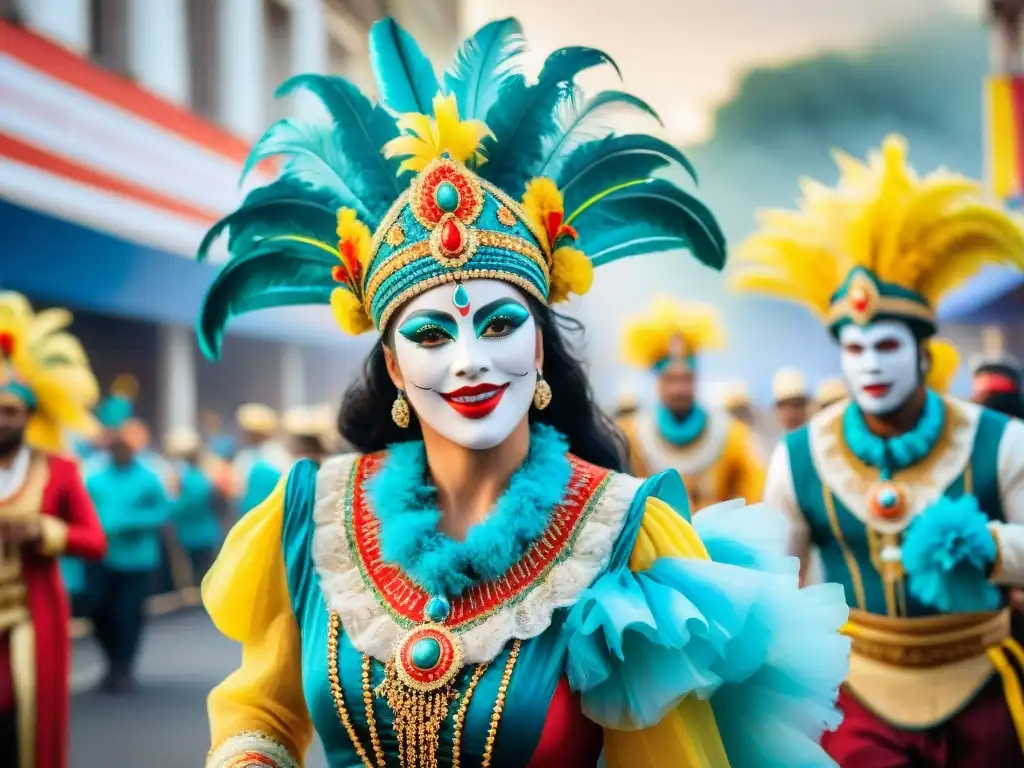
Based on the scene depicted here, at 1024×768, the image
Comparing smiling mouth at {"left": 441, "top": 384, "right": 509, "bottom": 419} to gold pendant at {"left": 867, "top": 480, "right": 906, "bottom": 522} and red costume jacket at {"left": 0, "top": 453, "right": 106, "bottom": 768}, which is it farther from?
red costume jacket at {"left": 0, "top": 453, "right": 106, "bottom": 768}

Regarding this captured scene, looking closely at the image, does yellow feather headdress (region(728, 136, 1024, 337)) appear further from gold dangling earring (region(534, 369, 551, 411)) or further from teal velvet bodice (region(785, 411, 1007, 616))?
gold dangling earring (region(534, 369, 551, 411))

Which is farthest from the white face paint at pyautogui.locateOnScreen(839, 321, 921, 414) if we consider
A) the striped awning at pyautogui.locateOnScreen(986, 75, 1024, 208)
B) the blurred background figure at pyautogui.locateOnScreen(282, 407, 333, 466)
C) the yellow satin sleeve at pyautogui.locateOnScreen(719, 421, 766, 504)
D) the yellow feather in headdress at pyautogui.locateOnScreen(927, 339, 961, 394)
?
the striped awning at pyautogui.locateOnScreen(986, 75, 1024, 208)

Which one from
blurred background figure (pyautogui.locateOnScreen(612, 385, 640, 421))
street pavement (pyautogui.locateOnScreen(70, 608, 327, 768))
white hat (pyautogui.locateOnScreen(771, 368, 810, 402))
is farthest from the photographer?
blurred background figure (pyautogui.locateOnScreen(612, 385, 640, 421))

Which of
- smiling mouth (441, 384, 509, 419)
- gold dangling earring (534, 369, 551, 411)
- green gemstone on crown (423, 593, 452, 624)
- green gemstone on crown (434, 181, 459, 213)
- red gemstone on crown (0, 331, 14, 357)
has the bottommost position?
green gemstone on crown (423, 593, 452, 624)

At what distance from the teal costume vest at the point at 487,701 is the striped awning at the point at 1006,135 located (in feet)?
33.5

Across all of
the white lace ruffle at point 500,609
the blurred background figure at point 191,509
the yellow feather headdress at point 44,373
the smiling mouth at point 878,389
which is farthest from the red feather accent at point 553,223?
the blurred background figure at point 191,509

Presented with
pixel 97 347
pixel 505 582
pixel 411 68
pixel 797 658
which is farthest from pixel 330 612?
pixel 97 347

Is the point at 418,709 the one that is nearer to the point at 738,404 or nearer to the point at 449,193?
the point at 449,193

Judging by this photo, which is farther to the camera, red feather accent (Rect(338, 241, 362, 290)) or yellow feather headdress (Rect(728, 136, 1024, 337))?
yellow feather headdress (Rect(728, 136, 1024, 337))

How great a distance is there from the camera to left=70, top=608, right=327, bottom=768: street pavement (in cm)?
666

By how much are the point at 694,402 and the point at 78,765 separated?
3.87 metres

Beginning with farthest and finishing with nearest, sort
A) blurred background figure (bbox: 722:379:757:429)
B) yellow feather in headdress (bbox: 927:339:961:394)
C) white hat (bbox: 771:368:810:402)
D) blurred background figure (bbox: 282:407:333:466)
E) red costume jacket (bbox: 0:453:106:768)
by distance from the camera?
blurred background figure (bbox: 722:379:757:429) < white hat (bbox: 771:368:810:402) < blurred background figure (bbox: 282:407:333:466) < yellow feather in headdress (bbox: 927:339:961:394) < red costume jacket (bbox: 0:453:106:768)

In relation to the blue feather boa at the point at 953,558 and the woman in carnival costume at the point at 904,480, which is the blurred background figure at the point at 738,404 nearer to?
the woman in carnival costume at the point at 904,480

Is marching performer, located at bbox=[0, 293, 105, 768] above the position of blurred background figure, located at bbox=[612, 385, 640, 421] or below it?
below
